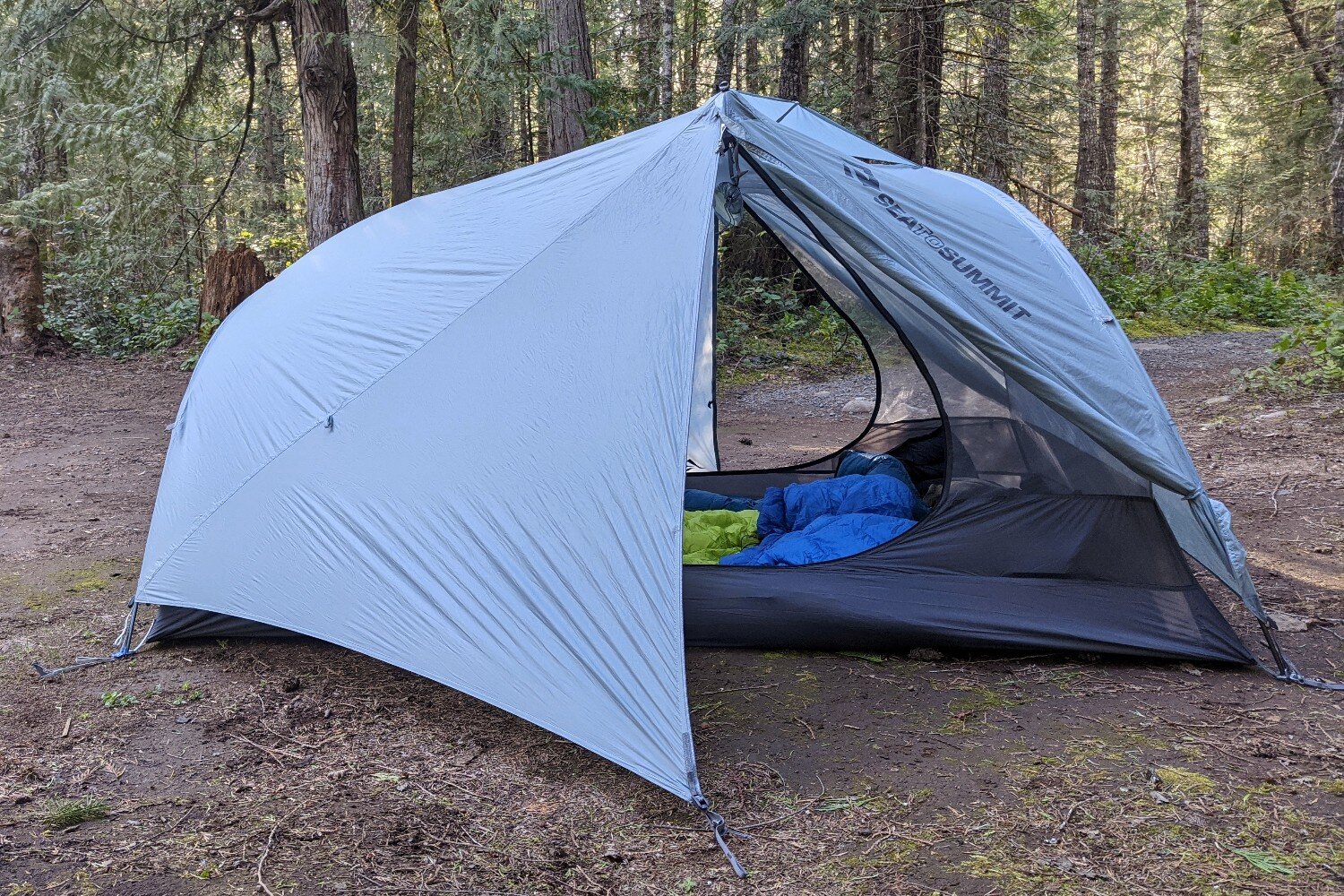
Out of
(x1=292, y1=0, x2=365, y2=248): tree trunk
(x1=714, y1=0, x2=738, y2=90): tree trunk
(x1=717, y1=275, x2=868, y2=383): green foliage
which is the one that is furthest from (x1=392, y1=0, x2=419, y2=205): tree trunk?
(x1=717, y1=275, x2=868, y2=383): green foliage

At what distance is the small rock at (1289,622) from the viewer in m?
3.74

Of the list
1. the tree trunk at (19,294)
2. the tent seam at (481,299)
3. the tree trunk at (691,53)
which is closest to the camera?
the tent seam at (481,299)

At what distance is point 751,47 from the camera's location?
15.3 metres

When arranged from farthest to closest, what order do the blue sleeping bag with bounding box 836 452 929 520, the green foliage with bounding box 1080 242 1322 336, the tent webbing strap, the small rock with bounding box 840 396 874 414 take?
the green foliage with bounding box 1080 242 1322 336 → the small rock with bounding box 840 396 874 414 → the blue sleeping bag with bounding box 836 452 929 520 → the tent webbing strap

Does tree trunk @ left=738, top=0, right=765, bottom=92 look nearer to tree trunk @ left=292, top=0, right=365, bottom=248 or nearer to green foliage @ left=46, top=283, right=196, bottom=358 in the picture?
tree trunk @ left=292, top=0, right=365, bottom=248

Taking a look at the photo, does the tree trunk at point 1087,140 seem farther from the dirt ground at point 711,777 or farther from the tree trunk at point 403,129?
the dirt ground at point 711,777

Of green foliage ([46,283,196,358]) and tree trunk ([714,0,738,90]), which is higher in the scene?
tree trunk ([714,0,738,90])

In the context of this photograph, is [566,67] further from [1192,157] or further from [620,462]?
[1192,157]

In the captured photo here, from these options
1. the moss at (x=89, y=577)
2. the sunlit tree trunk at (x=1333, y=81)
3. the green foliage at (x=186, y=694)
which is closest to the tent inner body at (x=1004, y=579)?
the green foliage at (x=186, y=694)

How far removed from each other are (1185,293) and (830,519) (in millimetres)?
11432

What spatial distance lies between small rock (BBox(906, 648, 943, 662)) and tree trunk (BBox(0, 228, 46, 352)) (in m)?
10.3

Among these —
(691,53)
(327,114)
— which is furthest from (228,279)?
(691,53)

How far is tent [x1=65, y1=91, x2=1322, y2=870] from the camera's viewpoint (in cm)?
290

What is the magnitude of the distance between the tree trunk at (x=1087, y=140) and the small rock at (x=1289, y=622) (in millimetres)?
10351
